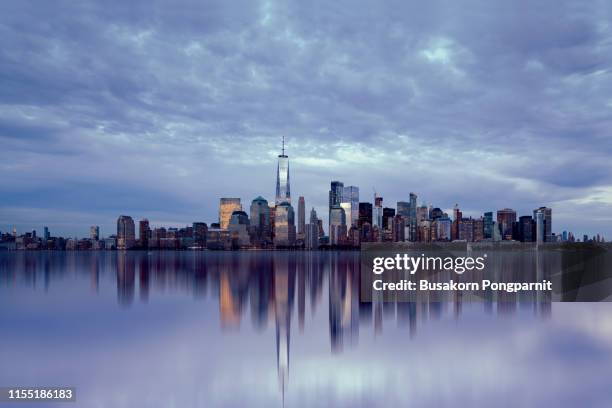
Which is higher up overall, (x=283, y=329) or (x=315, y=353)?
(x=315, y=353)

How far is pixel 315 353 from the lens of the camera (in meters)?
27.1

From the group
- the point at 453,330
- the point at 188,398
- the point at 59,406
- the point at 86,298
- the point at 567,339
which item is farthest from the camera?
the point at 86,298

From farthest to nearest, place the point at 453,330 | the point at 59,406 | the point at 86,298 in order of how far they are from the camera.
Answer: the point at 86,298 → the point at 453,330 → the point at 59,406

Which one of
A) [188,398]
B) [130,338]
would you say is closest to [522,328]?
[188,398]

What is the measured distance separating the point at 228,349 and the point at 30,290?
157 feet

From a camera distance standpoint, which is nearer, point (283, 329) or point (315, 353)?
point (315, 353)

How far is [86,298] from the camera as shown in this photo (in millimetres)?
54812

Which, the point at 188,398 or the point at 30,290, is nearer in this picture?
the point at 188,398

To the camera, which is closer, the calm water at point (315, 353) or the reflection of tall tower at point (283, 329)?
the calm water at point (315, 353)

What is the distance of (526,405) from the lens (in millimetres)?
18422

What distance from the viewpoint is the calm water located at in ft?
64.7

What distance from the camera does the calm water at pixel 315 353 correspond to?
1973 cm

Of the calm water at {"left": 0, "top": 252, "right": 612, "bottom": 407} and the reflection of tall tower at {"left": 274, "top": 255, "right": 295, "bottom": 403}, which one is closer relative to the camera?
the calm water at {"left": 0, "top": 252, "right": 612, "bottom": 407}

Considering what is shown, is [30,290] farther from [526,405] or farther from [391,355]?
[526,405]
